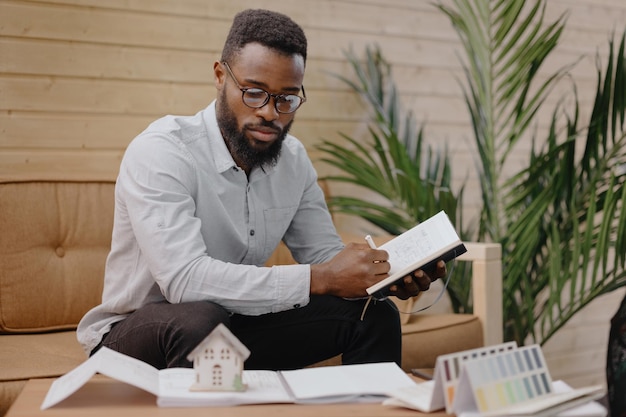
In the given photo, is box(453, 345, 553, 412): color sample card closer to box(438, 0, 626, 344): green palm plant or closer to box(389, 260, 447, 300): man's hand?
box(389, 260, 447, 300): man's hand

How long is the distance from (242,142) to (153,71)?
0.94 m

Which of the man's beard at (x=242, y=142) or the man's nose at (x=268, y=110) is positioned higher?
the man's nose at (x=268, y=110)

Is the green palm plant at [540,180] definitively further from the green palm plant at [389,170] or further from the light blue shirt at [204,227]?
the light blue shirt at [204,227]

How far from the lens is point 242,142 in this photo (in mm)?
1889

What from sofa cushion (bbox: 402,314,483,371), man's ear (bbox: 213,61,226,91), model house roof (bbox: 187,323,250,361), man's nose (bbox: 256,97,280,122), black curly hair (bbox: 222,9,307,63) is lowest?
sofa cushion (bbox: 402,314,483,371)

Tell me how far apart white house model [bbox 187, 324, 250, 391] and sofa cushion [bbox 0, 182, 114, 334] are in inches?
41.4

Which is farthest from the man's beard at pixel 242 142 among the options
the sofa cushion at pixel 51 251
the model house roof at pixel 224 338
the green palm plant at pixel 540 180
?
the green palm plant at pixel 540 180

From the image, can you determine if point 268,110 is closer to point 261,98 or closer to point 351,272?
point 261,98

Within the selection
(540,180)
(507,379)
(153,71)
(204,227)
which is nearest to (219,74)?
(204,227)

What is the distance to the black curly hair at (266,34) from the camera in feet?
6.05

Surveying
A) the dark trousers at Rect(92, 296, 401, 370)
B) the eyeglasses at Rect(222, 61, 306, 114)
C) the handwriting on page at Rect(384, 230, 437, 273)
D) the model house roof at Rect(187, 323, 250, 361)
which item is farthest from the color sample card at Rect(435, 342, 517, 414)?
the eyeglasses at Rect(222, 61, 306, 114)

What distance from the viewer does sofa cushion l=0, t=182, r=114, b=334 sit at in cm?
217

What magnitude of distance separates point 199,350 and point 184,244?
43cm

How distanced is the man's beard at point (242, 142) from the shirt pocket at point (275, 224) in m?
0.12
